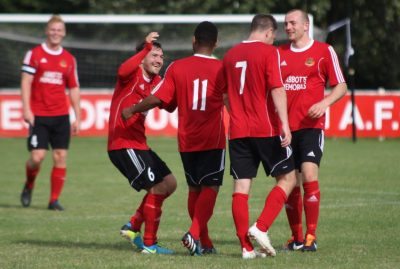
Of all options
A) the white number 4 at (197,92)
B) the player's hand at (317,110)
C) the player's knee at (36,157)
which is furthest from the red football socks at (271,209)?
the player's knee at (36,157)

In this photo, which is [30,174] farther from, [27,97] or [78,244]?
[78,244]

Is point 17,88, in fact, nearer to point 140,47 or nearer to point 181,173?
point 181,173

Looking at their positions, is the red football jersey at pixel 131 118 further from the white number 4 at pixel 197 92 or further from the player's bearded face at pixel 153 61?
the white number 4 at pixel 197 92

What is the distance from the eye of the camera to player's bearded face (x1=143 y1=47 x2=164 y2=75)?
9.89 m

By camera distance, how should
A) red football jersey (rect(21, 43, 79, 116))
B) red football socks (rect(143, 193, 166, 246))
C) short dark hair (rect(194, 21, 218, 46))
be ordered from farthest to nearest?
red football jersey (rect(21, 43, 79, 116)) → red football socks (rect(143, 193, 166, 246)) → short dark hair (rect(194, 21, 218, 46))

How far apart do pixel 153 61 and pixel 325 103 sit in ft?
5.48

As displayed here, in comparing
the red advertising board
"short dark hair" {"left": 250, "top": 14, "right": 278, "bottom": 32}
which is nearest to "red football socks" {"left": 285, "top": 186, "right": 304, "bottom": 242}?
"short dark hair" {"left": 250, "top": 14, "right": 278, "bottom": 32}

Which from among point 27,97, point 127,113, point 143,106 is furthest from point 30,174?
point 143,106

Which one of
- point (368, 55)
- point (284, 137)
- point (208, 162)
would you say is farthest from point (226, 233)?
point (368, 55)

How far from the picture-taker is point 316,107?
31.9 feet

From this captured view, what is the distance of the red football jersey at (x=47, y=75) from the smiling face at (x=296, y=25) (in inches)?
201

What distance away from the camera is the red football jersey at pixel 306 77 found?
995cm

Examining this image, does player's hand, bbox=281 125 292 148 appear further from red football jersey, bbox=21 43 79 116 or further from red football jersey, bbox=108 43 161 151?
red football jersey, bbox=21 43 79 116

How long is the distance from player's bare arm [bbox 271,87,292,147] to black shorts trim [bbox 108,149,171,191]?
1.49 metres
